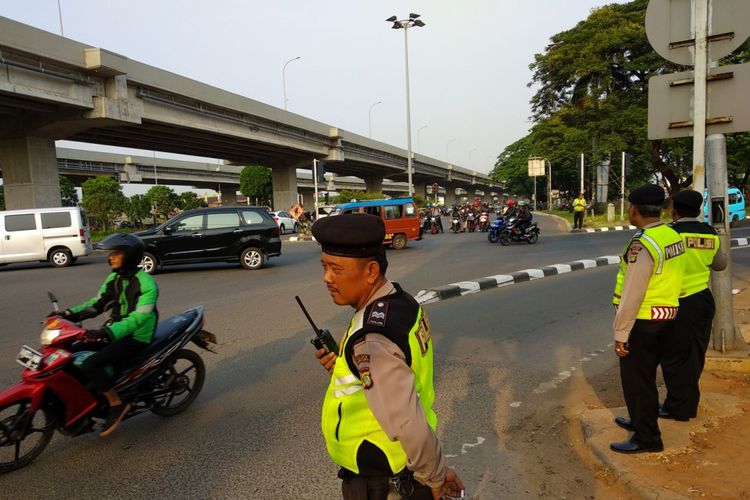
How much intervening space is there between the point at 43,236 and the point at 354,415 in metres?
16.0

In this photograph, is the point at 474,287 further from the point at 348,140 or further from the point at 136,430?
the point at 348,140

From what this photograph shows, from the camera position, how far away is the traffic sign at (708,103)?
3.83 meters

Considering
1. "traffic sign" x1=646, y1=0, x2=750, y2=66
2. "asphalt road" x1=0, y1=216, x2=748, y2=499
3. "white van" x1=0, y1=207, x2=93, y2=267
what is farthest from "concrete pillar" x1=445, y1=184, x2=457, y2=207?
"traffic sign" x1=646, y1=0, x2=750, y2=66

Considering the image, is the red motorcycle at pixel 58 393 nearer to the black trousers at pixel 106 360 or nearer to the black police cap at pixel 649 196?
the black trousers at pixel 106 360

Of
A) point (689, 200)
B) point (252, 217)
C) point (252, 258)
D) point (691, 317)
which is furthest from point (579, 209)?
point (691, 317)

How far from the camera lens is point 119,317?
3617 mm

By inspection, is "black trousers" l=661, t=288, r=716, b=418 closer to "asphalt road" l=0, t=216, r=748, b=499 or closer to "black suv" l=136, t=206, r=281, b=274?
"asphalt road" l=0, t=216, r=748, b=499

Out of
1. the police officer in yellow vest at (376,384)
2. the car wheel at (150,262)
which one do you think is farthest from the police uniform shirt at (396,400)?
the car wheel at (150,262)

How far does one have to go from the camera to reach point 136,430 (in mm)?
3684

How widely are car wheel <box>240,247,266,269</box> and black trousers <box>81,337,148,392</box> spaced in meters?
9.14

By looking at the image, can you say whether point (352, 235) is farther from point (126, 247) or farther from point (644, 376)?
point (126, 247)

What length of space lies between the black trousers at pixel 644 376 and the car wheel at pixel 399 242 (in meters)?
14.2

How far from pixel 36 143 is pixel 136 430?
879 inches

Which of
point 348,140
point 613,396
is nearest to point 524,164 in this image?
point 348,140
